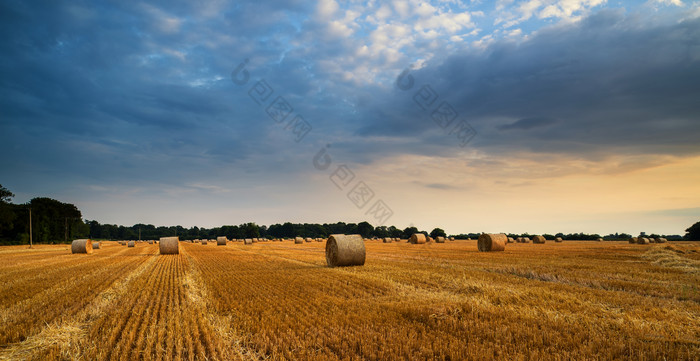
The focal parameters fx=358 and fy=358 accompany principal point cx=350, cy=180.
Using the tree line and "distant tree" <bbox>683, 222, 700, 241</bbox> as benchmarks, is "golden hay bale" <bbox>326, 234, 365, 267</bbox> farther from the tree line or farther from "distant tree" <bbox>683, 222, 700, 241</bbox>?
"distant tree" <bbox>683, 222, 700, 241</bbox>

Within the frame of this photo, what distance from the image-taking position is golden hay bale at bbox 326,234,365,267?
695 inches

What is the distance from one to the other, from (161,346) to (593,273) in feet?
48.6

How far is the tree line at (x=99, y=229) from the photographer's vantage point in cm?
6938

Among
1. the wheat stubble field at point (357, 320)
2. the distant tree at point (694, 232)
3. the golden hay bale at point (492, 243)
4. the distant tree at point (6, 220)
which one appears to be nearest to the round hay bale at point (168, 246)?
the wheat stubble field at point (357, 320)

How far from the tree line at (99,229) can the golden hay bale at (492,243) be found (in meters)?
60.5

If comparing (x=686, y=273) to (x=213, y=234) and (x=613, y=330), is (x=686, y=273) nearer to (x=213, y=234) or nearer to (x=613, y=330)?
(x=613, y=330)

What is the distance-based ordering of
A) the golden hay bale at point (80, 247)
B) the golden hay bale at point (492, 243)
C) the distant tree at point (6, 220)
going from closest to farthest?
1. the golden hay bale at point (492, 243)
2. the golden hay bale at point (80, 247)
3. the distant tree at point (6, 220)

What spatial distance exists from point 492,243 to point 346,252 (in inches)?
658

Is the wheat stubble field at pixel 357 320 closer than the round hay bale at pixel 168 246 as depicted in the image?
Yes

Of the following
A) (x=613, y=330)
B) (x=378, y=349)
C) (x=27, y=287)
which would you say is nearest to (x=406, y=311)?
(x=378, y=349)

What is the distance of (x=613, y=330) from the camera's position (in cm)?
636

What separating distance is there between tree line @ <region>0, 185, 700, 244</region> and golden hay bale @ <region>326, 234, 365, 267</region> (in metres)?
73.0

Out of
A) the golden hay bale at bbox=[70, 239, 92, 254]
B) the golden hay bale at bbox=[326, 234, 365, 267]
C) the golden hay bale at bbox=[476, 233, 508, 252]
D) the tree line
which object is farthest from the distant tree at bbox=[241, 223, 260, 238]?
the golden hay bale at bbox=[326, 234, 365, 267]

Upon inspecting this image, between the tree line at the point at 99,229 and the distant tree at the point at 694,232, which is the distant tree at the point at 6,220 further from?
the distant tree at the point at 694,232
